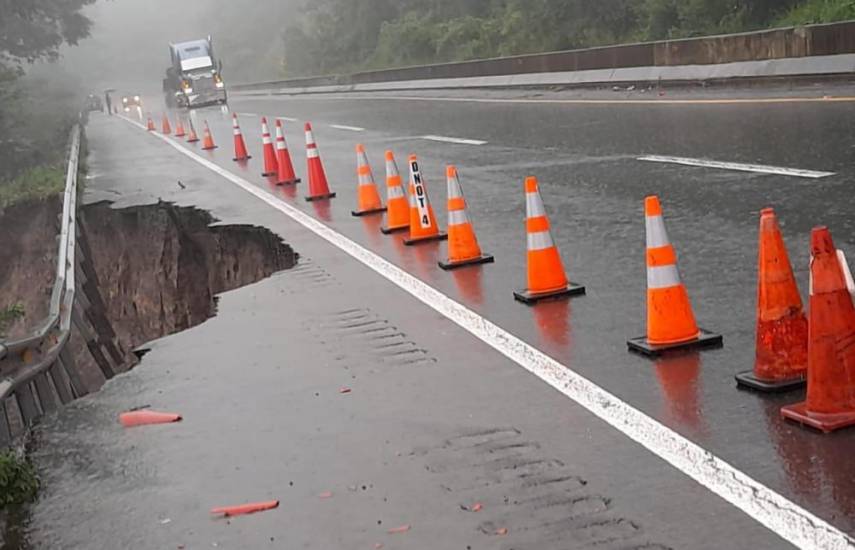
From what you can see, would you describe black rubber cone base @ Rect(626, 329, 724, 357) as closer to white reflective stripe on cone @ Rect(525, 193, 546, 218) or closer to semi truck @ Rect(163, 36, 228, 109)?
white reflective stripe on cone @ Rect(525, 193, 546, 218)

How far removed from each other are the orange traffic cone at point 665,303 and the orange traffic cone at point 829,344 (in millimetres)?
1315

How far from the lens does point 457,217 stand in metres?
8.93

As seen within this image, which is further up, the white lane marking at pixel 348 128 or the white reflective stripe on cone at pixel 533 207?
the white reflective stripe on cone at pixel 533 207

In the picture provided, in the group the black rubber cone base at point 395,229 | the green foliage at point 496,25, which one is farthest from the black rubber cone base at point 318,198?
the green foliage at point 496,25

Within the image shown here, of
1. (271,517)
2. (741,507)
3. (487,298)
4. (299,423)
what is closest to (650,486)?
(741,507)

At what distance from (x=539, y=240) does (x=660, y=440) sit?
286 centimetres

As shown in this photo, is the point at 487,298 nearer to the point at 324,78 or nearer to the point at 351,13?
the point at 324,78

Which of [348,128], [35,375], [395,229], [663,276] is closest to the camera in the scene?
Answer: [663,276]

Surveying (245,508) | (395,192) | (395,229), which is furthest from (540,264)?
(395,192)

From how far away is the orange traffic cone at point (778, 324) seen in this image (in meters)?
5.07

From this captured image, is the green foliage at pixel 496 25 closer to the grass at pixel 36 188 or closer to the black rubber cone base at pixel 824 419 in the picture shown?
the grass at pixel 36 188

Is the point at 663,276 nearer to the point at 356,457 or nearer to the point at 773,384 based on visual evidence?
the point at 773,384

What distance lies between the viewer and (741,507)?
3984 mm

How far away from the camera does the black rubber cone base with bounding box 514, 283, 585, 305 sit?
295 inches
